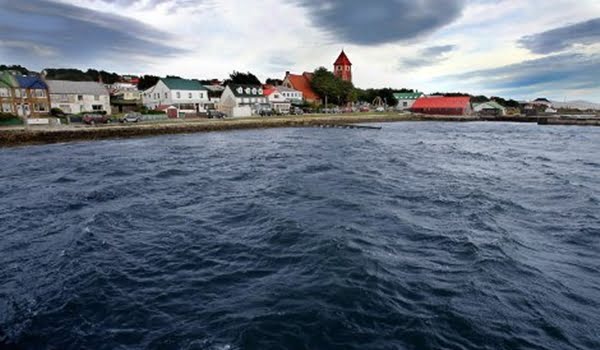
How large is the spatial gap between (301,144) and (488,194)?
80.3 feet

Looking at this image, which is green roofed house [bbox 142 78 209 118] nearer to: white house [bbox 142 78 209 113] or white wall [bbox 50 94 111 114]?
white house [bbox 142 78 209 113]

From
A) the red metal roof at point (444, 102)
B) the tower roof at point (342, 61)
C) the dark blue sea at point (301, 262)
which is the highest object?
the tower roof at point (342, 61)

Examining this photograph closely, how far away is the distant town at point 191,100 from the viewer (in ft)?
201

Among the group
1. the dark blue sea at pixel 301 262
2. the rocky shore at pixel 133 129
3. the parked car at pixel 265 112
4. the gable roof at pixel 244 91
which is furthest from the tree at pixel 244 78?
the dark blue sea at pixel 301 262

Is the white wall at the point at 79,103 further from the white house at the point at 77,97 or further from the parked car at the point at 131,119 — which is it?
the parked car at the point at 131,119

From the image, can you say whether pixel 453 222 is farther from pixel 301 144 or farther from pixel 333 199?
pixel 301 144

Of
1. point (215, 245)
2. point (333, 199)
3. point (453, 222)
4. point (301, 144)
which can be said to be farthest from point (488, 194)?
point (301, 144)

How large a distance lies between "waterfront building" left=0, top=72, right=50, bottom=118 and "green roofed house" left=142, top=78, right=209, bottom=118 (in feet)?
67.0

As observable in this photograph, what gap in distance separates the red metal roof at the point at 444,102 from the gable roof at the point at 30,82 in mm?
94106

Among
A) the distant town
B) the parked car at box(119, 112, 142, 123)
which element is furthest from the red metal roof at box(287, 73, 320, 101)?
the parked car at box(119, 112, 142, 123)

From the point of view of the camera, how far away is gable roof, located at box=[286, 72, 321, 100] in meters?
105

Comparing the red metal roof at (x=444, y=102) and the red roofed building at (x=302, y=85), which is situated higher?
the red roofed building at (x=302, y=85)

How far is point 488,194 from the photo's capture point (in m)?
18.2

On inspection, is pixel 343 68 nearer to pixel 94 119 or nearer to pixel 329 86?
pixel 329 86
